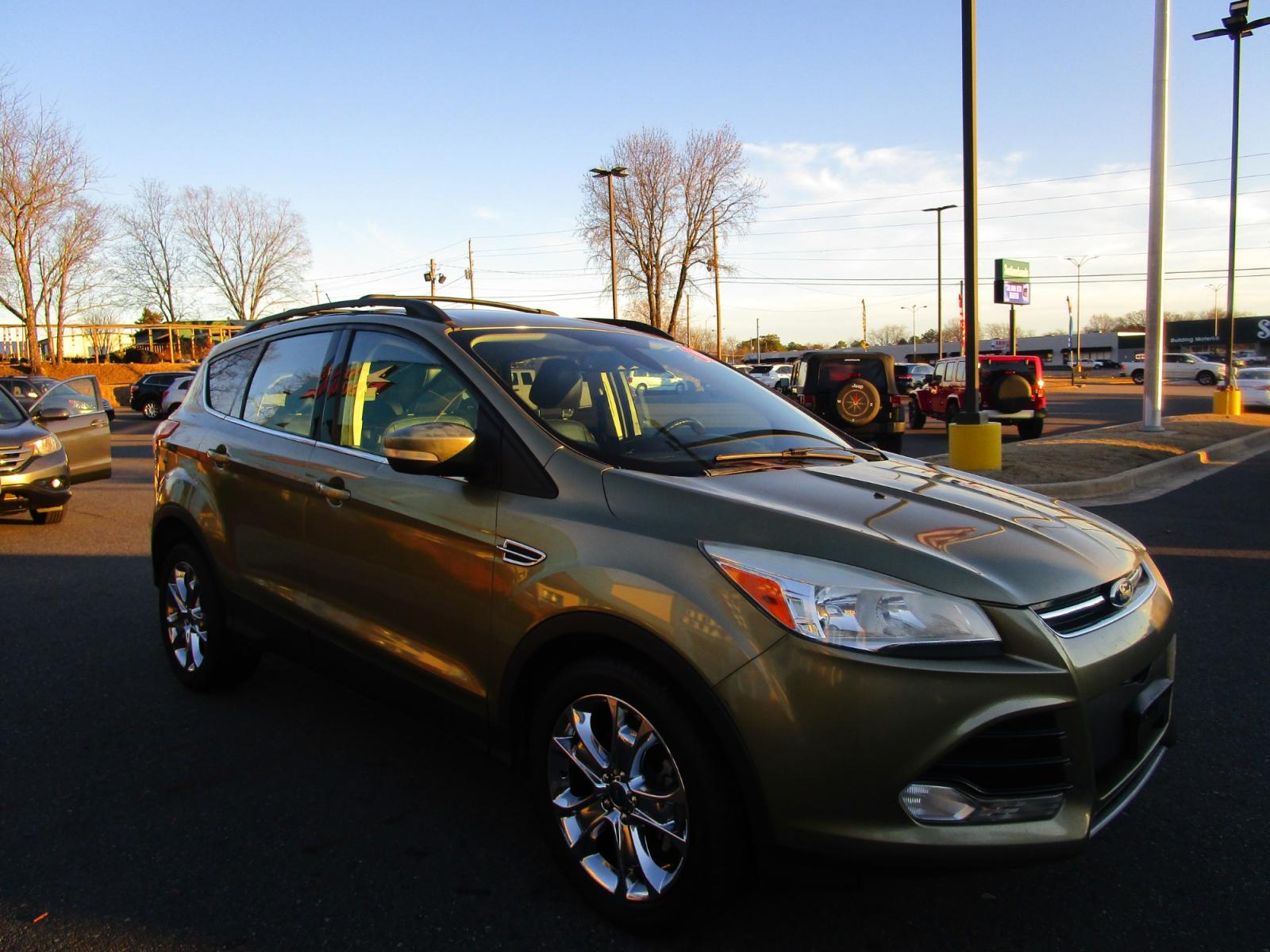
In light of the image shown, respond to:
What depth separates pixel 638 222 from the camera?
2215 inches

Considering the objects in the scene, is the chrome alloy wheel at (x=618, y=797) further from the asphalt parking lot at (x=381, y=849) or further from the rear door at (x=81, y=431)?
the rear door at (x=81, y=431)

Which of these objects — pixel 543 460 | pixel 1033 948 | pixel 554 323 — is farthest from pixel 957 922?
pixel 554 323

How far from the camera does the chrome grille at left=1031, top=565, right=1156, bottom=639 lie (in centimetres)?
230

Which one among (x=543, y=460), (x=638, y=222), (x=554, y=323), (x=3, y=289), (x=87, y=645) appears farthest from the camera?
(x=638, y=222)

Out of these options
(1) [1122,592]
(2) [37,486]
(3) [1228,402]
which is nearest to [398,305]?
(1) [1122,592]

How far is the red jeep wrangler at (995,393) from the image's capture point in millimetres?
18781

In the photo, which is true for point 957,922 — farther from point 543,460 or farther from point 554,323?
point 554,323

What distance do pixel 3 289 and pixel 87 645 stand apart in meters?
57.1

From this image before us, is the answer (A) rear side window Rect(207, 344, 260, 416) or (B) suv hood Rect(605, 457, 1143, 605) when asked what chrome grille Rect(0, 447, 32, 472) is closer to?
(A) rear side window Rect(207, 344, 260, 416)

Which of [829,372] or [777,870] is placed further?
[829,372]

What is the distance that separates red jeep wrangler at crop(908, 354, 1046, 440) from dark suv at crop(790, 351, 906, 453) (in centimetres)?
255

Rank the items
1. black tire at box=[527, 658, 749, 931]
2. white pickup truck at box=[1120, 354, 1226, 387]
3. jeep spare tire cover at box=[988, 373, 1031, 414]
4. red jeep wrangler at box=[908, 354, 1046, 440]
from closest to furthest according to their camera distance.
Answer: black tire at box=[527, 658, 749, 931] < jeep spare tire cover at box=[988, 373, 1031, 414] < red jeep wrangler at box=[908, 354, 1046, 440] < white pickup truck at box=[1120, 354, 1226, 387]

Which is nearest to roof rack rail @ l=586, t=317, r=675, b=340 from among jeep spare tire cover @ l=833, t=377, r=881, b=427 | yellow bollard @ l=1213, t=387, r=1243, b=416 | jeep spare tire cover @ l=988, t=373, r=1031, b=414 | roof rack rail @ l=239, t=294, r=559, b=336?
roof rack rail @ l=239, t=294, r=559, b=336

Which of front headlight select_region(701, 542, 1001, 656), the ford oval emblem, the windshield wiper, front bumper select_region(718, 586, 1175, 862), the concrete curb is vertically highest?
the windshield wiper
